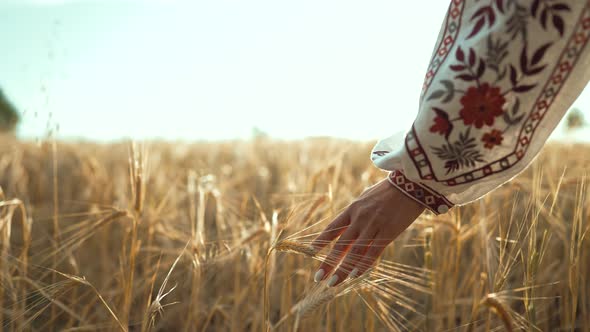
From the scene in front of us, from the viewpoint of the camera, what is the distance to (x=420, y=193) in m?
0.67

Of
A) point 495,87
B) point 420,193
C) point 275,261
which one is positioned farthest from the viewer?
point 275,261

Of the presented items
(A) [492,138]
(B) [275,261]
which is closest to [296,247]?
(A) [492,138]

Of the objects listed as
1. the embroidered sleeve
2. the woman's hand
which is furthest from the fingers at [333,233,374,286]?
the embroidered sleeve

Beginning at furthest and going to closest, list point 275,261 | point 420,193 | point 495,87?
1. point 275,261
2. point 420,193
3. point 495,87

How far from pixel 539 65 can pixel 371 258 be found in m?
0.32

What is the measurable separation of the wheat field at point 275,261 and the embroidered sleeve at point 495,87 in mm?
168

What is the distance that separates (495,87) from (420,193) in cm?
17

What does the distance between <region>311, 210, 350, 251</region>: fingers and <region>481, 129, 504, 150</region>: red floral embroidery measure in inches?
8.4

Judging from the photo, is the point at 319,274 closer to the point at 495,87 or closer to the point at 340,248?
the point at 340,248

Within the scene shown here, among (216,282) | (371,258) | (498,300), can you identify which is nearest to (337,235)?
(371,258)

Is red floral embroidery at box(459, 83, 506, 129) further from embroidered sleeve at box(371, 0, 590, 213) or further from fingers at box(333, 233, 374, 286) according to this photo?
fingers at box(333, 233, 374, 286)

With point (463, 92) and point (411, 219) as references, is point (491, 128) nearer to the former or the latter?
point (463, 92)

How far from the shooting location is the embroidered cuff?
2.19ft

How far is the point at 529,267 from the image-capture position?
744 millimetres
